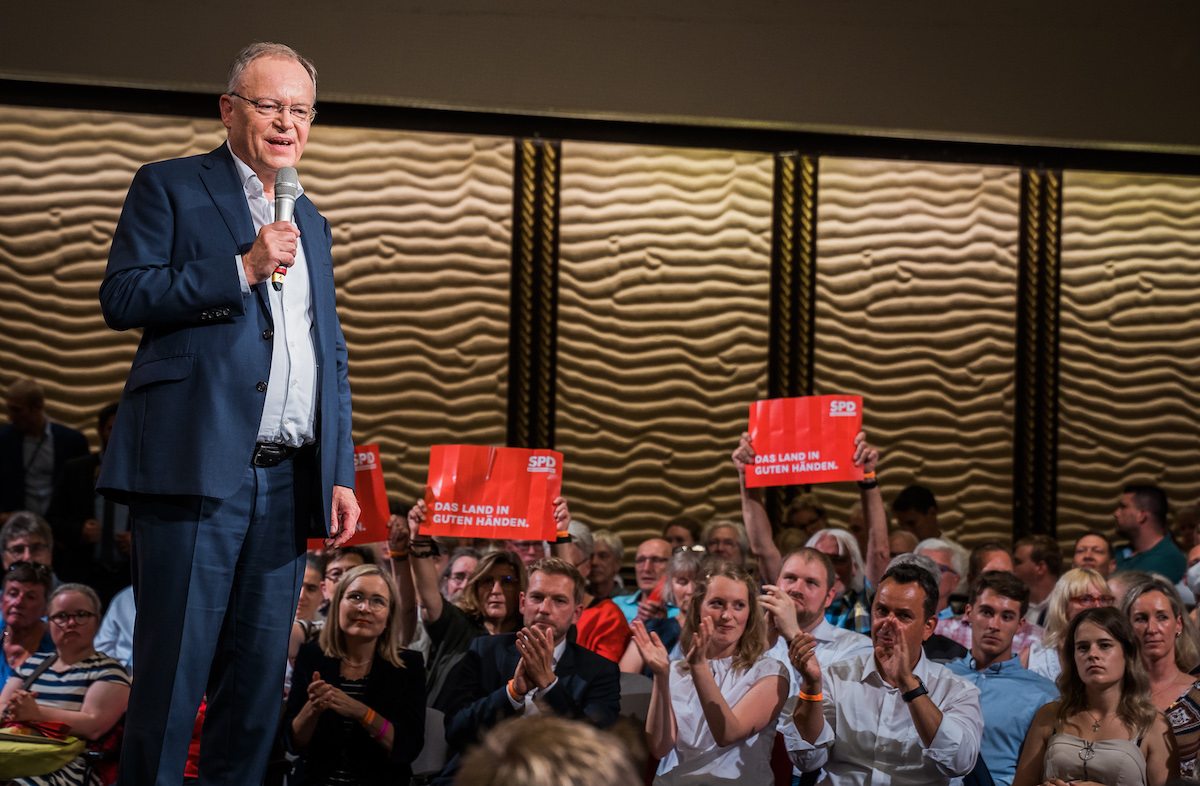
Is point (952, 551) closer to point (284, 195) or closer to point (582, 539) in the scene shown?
point (582, 539)

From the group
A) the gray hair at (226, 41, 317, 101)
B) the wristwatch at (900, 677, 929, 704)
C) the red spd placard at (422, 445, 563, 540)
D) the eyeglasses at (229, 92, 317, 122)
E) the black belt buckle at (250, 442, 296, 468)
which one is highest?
the gray hair at (226, 41, 317, 101)

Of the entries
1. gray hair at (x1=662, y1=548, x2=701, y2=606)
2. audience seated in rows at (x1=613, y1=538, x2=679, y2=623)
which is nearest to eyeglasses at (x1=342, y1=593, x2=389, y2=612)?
gray hair at (x1=662, y1=548, x2=701, y2=606)

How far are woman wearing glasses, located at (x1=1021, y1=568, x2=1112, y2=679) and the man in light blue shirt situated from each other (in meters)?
0.12

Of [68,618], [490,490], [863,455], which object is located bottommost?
[68,618]

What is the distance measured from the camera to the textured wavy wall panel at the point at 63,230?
682 centimetres

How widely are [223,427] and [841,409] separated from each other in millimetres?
2752

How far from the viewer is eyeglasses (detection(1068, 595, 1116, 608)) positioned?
4.07m

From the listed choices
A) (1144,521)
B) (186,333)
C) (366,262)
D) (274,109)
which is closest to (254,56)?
(274,109)

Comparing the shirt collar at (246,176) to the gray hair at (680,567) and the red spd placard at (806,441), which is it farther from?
the gray hair at (680,567)

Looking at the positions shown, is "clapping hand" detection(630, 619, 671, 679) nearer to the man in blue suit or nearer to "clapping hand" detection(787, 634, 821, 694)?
"clapping hand" detection(787, 634, 821, 694)

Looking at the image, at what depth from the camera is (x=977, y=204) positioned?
7.64 m

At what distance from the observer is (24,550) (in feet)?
15.7

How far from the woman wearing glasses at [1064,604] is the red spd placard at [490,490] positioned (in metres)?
1.76

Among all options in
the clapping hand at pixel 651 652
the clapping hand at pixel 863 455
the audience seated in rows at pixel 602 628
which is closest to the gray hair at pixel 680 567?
the audience seated in rows at pixel 602 628
